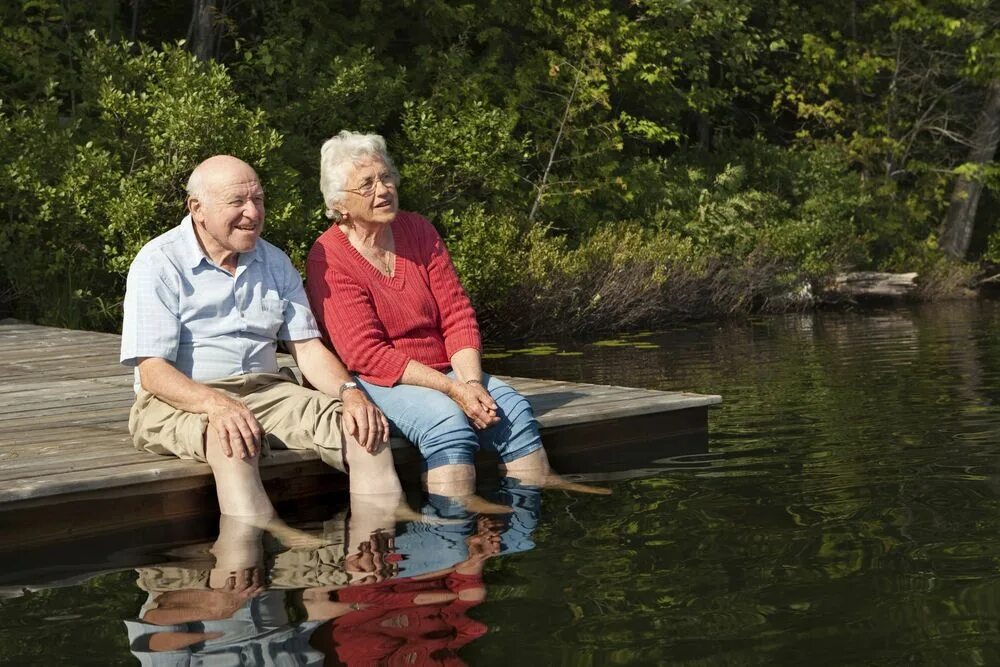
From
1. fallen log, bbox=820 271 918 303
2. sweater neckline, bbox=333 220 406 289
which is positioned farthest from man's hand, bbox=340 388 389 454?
fallen log, bbox=820 271 918 303

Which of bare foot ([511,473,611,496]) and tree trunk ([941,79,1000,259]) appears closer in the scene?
bare foot ([511,473,611,496])

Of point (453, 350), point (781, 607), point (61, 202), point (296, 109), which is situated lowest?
point (781, 607)

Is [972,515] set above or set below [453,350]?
below

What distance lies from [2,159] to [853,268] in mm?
12046

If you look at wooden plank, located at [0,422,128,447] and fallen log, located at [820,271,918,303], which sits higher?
fallen log, located at [820,271,918,303]

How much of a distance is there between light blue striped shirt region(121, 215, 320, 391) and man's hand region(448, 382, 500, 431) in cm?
60

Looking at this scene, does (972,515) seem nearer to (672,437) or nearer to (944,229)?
(672,437)

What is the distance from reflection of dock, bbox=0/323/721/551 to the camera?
17.2 ft

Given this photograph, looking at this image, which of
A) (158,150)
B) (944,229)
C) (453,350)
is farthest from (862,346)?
(944,229)

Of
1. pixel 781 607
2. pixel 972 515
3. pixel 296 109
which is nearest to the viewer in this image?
pixel 781 607

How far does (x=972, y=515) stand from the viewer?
5.18m

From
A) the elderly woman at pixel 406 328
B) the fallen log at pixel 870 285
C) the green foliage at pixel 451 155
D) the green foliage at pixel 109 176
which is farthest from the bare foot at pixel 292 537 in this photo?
the fallen log at pixel 870 285

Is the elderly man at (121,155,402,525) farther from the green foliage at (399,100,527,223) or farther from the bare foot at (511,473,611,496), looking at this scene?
the green foliage at (399,100,527,223)

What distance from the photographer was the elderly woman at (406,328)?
5773 millimetres
